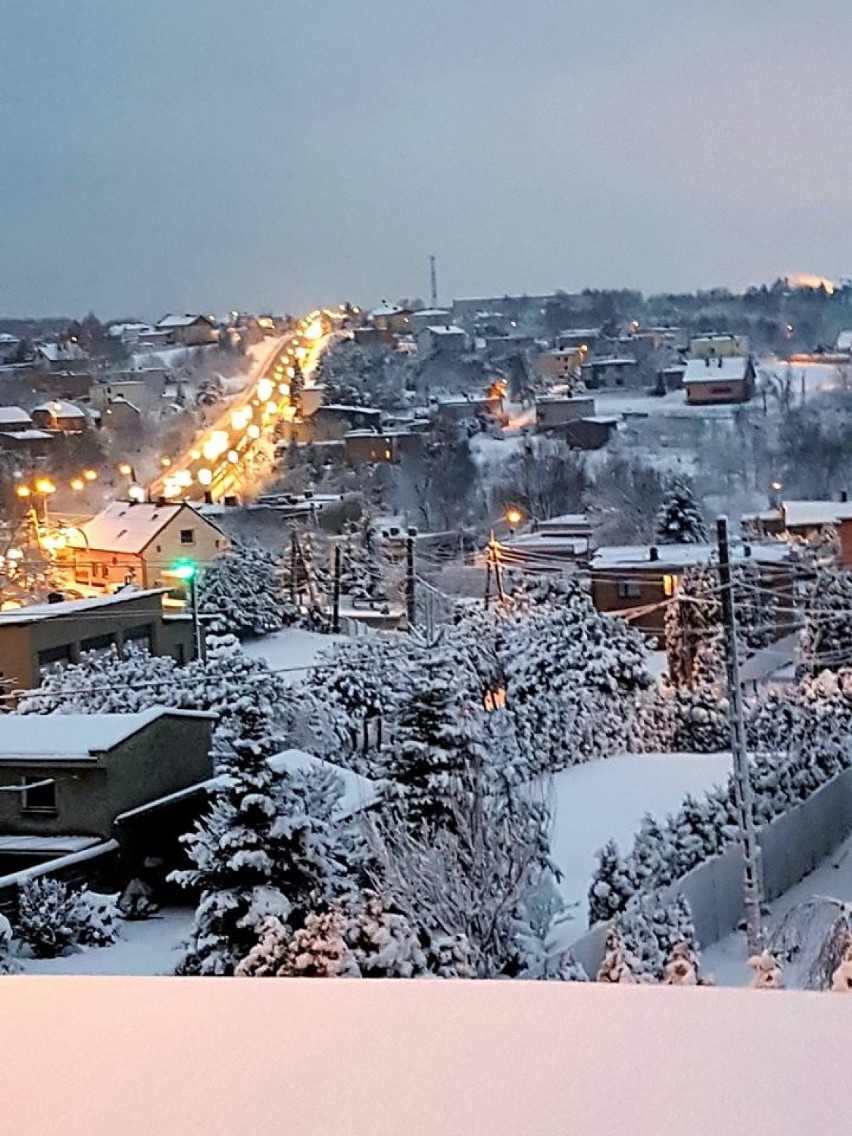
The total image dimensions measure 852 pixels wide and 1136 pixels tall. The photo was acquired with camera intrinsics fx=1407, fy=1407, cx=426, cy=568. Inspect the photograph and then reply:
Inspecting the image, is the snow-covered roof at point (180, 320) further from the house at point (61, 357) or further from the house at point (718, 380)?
the house at point (718, 380)

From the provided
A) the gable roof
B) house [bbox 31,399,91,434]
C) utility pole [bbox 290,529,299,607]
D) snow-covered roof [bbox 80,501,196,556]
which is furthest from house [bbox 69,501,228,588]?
the gable roof

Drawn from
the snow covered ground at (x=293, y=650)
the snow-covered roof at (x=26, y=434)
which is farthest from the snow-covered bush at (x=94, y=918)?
the snow-covered roof at (x=26, y=434)

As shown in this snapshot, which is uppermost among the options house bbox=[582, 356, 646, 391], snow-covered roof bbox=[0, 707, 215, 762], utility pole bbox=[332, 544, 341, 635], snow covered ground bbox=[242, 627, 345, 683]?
house bbox=[582, 356, 646, 391]

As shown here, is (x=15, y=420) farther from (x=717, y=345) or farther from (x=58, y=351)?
(x=717, y=345)

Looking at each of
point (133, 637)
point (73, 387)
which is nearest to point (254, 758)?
point (133, 637)

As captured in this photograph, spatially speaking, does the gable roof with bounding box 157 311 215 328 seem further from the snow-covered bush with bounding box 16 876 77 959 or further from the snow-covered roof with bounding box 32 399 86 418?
the snow-covered bush with bounding box 16 876 77 959

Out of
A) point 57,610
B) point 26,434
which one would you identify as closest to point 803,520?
point 57,610
